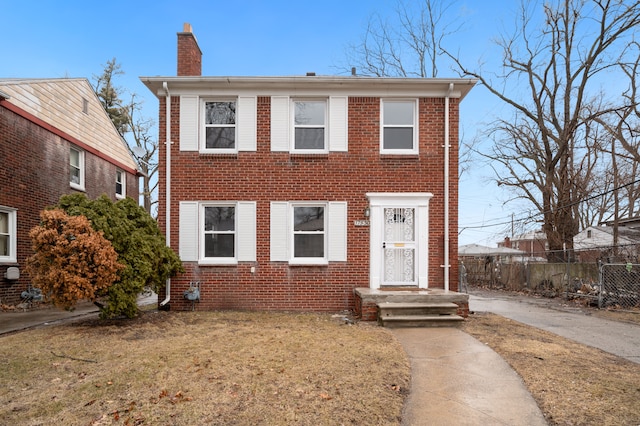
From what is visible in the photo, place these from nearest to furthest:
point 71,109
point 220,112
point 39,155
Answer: point 220,112 < point 39,155 < point 71,109

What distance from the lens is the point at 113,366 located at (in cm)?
516

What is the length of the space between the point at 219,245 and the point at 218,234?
28 cm

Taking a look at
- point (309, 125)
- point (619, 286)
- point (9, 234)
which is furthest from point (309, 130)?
point (619, 286)

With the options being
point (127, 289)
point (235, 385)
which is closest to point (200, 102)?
point (127, 289)

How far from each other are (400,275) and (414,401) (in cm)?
564

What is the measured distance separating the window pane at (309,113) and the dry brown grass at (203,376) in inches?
206

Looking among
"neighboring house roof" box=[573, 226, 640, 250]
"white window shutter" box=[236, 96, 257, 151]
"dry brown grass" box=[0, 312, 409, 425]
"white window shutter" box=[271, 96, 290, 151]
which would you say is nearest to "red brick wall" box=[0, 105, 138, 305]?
"dry brown grass" box=[0, 312, 409, 425]

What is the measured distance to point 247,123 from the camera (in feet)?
31.9

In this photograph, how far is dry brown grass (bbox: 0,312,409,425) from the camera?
3729 mm

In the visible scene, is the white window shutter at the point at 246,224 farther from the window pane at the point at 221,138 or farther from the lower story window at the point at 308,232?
the window pane at the point at 221,138

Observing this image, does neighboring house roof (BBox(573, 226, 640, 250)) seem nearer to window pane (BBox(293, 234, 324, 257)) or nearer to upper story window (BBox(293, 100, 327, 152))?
window pane (BBox(293, 234, 324, 257))

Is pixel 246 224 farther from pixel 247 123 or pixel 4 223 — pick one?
pixel 4 223

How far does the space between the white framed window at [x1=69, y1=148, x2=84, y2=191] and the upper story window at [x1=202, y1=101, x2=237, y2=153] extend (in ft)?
24.7

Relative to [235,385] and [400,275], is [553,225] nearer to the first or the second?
[400,275]
